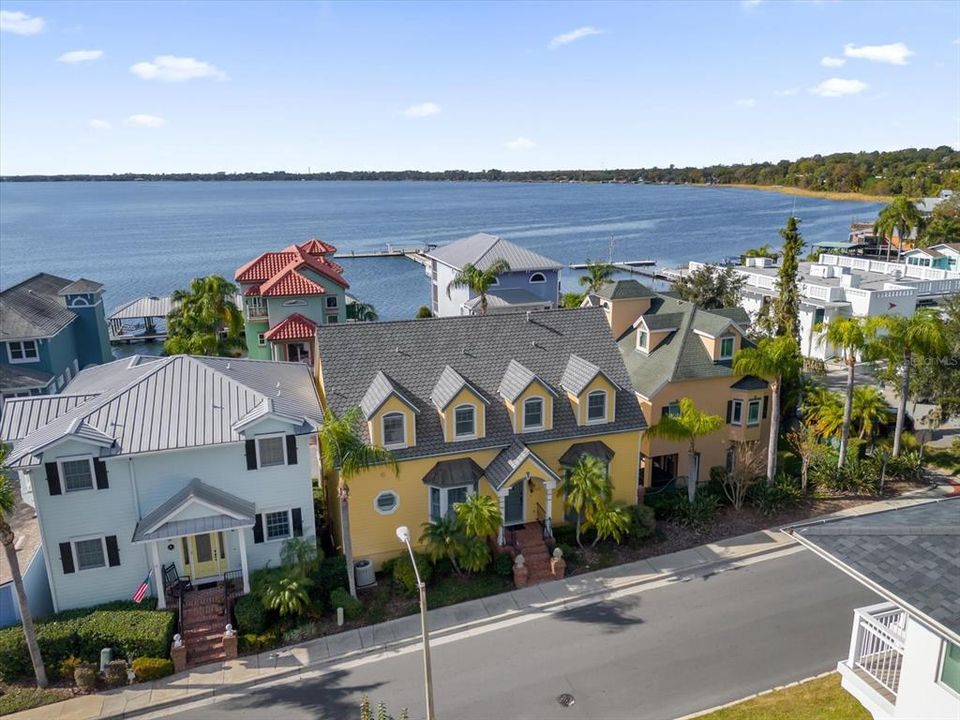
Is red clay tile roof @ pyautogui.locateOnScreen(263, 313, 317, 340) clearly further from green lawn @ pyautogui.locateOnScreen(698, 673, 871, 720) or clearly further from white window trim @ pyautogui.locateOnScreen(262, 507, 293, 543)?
green lawn @ pyautogui.locateOnScreen(698, 673, 871, 720)

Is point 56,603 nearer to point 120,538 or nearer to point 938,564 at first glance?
point 120,538

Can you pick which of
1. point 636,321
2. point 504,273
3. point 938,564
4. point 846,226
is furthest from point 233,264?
point 846,226

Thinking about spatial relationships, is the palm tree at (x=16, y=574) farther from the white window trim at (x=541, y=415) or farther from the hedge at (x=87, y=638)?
the white window trim at (x=541, y=415)

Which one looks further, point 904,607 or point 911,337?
point 911,337

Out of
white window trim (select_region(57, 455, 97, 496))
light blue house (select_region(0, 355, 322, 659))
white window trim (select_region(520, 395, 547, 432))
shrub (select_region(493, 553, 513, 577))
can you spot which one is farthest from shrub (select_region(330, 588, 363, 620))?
white window trim (select_region(520, 395, 547, 432))

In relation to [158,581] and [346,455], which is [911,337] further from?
[158,581]

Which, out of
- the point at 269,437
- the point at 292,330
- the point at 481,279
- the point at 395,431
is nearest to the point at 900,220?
the point at 481,279
